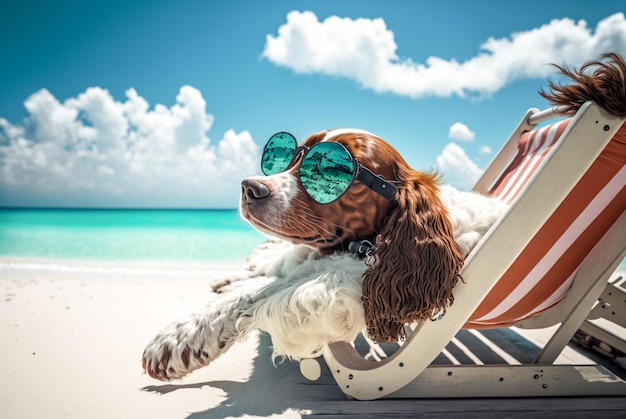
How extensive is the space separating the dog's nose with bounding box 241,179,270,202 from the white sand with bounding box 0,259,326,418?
2.91 ft

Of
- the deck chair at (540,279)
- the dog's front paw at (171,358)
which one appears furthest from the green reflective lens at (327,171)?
the dog's front paw at (171,358)

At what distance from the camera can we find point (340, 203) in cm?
159

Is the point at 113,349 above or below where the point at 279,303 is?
below

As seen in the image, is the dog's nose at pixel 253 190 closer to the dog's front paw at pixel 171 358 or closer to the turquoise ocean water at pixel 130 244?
the turquoise ocean water at pixel 130 244

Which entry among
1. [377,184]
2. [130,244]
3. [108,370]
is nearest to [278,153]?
[377,184]

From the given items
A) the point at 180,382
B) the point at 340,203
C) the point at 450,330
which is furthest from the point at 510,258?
the point at 180,382

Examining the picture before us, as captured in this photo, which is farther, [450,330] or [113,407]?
[113,407]

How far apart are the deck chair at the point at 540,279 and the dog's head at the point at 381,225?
13cm

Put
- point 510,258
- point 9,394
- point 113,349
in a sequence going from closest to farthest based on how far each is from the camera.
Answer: point 510,258
point 9,394
point 113,349

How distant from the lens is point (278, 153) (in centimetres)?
187

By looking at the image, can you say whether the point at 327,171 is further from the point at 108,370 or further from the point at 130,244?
the point at 130,244

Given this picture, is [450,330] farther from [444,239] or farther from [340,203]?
[340,203]

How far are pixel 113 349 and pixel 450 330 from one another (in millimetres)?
2074

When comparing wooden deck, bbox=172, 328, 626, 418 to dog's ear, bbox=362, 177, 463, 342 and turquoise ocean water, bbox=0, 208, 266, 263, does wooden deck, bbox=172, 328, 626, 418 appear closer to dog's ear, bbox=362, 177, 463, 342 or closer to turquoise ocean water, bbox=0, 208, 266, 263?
dog's ear, bbox=362, 177, 463, 342
